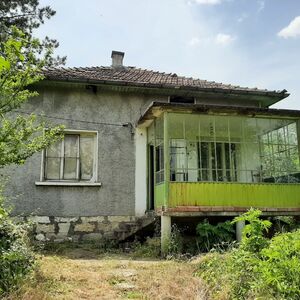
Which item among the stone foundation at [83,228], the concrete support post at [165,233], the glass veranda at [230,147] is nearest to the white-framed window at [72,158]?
the stone foundation at [83,228]

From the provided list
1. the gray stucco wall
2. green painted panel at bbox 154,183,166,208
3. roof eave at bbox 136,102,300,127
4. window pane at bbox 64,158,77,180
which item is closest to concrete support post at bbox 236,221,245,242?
green painted panel at bbox 154,183,166,208

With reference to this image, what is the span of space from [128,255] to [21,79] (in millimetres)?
4999

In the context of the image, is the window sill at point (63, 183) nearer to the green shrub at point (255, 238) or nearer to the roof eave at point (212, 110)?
the roof eave at point (212, 110)

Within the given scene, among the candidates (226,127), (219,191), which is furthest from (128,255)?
(226,127)

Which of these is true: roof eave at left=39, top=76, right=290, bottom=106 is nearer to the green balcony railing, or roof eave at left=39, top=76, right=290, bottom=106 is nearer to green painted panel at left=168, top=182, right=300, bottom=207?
the green balcony railing

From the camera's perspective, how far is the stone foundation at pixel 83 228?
33.4 feet

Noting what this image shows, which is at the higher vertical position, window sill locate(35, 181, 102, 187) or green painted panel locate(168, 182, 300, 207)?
window sill locate(35, 181, 102, 187)

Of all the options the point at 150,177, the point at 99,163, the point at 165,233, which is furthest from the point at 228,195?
the point at 99,163

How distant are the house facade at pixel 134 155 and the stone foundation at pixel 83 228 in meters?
0.03

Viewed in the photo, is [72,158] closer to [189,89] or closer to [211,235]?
[189,89]

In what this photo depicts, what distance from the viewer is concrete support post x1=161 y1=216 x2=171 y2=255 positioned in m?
8.65

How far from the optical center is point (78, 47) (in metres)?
9.94

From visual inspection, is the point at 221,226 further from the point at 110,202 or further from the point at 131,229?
the point at 110,202

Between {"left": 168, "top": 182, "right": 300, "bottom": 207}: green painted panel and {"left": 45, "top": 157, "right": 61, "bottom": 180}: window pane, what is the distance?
3.80m
